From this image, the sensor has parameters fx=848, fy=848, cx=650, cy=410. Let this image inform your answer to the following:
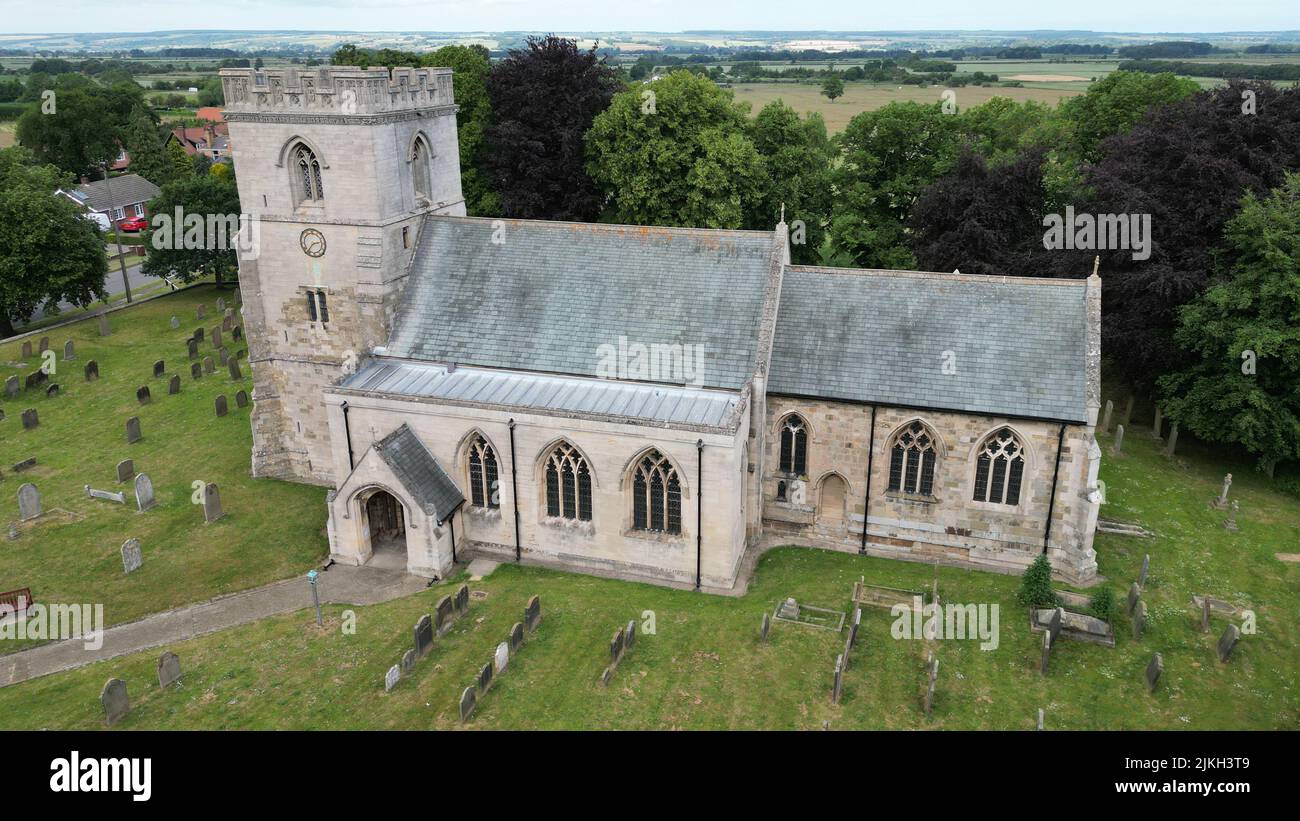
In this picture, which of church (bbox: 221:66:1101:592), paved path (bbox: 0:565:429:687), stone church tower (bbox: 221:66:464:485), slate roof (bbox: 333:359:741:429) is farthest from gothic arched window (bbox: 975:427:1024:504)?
stone church tower (bbox: 221:66:464:485)

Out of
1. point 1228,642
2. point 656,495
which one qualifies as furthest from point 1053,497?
point 656,495

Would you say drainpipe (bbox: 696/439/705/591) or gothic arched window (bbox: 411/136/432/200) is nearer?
drainpipe (bbox: 696/439/705/591)

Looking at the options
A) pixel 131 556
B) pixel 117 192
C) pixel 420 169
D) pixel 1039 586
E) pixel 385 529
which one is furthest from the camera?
pixel 117 192

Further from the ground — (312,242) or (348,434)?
(312,242)

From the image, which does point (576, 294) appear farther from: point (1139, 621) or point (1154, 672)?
point (1154, 672)

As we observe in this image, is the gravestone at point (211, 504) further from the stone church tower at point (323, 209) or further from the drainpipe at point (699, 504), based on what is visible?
the drainpipe at point (699, 504)

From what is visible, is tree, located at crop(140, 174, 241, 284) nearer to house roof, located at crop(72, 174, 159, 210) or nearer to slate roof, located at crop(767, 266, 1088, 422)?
house roof, located at crop(72, 174, 159, 210)
